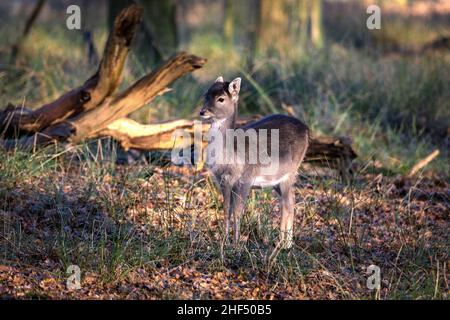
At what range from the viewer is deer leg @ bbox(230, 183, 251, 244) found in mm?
6203

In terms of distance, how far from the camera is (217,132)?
252 inches

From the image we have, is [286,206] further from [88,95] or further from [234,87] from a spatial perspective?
[88,95]

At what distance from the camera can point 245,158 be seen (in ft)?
21.1

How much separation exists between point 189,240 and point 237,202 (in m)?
0.51

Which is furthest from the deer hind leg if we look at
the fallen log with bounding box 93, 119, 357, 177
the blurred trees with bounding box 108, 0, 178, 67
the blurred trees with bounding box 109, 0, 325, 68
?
the blurred trees with bounding box 108, 0, 178, 67

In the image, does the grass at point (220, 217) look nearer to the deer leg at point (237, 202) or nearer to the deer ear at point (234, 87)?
the deer leg at point (237, 202)

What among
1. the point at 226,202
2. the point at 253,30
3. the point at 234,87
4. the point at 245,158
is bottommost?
the point at 226,202

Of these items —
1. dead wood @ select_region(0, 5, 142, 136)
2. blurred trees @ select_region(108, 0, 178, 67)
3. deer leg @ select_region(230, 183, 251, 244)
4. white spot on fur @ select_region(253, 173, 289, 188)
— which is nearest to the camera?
deer leg @ select_region(230, 183, 251, 244)

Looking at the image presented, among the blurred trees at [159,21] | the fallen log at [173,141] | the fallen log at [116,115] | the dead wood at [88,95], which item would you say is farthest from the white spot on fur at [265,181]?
the blurred trees at [159,21]

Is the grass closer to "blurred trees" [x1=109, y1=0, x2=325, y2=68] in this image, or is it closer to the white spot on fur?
the white spot on fur

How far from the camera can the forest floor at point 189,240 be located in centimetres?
566

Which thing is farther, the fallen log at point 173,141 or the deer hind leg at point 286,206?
the fallen log at point 173,141

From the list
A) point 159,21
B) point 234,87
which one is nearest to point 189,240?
point 234,87
